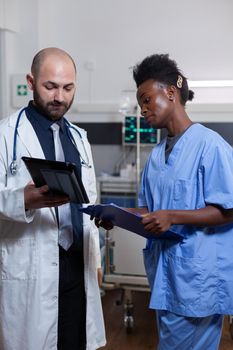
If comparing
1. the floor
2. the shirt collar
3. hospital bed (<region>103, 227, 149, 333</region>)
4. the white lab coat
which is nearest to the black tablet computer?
the white lab coat

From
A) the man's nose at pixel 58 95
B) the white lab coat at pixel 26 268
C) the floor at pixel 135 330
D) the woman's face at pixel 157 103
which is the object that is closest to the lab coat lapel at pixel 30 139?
the white lab coat at pixel 26 268

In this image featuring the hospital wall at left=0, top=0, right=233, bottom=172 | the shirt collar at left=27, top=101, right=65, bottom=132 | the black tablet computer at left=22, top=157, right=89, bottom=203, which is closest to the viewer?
the black tablet computer at left=22, top=157, right=89, bottom=203

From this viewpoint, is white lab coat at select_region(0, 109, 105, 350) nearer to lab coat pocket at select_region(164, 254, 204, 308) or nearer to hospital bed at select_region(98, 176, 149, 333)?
lab coat pocket at select_region(164, 254, 204, 308)

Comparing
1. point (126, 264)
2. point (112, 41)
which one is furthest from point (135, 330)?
point (112, 41)

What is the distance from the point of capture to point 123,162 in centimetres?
409

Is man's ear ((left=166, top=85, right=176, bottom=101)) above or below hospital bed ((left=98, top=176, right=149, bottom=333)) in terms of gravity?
above

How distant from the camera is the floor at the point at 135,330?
269cm

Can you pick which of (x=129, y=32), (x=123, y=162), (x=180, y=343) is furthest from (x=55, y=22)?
(x=180, y=343)

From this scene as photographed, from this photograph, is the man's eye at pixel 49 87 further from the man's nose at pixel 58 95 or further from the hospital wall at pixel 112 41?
Result: the hospital wall at pixel 112 41

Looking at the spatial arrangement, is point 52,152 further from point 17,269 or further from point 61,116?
point 17,269

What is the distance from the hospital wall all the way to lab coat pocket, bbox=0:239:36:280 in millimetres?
2443

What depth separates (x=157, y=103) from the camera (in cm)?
150

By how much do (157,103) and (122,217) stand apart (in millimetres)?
400

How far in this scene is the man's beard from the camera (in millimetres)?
1575
